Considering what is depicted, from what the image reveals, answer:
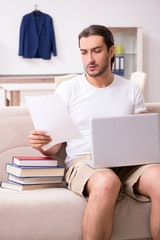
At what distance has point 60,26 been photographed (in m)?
7.00

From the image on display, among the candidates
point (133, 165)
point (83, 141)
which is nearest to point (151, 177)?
point (133, 165)

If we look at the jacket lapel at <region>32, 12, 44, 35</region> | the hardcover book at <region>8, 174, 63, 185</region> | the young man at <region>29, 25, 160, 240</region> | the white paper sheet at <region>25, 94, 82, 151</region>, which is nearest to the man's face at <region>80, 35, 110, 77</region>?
the young man at <region>29, 25, 160, 240</region>

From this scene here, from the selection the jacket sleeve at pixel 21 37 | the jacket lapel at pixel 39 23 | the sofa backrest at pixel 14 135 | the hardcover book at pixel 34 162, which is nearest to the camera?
the hardcover book at pixel 34 162

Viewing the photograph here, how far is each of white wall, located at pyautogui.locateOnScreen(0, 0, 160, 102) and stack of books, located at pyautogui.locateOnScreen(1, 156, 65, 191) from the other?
502 centimetres

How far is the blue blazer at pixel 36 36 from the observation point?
680 cm

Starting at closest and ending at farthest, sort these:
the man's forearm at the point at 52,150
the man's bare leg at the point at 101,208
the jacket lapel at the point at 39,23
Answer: the man's bare leg at the point at 101,208 → the man's forearm at the point at 52,150 → the jacket lapel at the point at 39,23

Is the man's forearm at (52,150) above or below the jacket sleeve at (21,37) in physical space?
below

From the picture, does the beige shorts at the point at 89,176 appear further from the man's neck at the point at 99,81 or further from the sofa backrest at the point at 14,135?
the man's neck at the point at 99,81

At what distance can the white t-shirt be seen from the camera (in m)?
2.04

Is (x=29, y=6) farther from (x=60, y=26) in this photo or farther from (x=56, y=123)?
(x=56, y=123)

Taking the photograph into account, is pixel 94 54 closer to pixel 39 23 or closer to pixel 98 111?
pixel 98 111

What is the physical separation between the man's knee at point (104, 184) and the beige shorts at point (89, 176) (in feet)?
0.14

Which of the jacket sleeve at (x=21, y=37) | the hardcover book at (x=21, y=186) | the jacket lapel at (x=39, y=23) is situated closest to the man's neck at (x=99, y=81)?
the hardcover book at (x=21, y=186)

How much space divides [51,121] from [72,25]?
17.8ft
